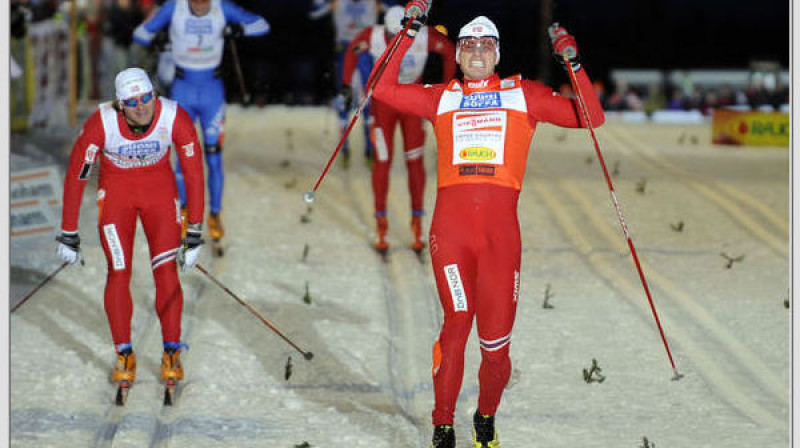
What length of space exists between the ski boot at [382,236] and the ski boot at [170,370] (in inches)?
139

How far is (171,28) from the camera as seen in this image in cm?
1121

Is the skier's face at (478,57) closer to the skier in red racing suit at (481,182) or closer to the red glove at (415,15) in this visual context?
the skier in red racing suit at (481,182)

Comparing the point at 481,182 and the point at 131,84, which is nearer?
the point at 481,182

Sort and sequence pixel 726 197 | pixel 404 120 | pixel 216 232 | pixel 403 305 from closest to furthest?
pixel 403 305 < pixel 404 120 < pixel 216 232 < pixel 726 197

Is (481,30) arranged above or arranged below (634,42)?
above

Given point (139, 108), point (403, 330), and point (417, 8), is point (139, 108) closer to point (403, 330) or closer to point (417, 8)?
point (417, 8)

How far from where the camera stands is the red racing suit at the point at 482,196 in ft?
22.9

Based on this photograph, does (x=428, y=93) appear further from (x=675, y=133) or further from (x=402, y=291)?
(x=675, y=133)

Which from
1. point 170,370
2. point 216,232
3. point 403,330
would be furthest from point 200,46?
point 170,370

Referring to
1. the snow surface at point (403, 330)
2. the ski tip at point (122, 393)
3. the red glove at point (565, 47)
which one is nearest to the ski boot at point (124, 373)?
the ski tip at point (122, 393)

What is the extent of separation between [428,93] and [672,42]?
38.2 m

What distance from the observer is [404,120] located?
11289mm

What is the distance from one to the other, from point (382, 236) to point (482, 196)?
4.98 meters

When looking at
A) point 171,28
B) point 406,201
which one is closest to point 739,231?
point 406,201
